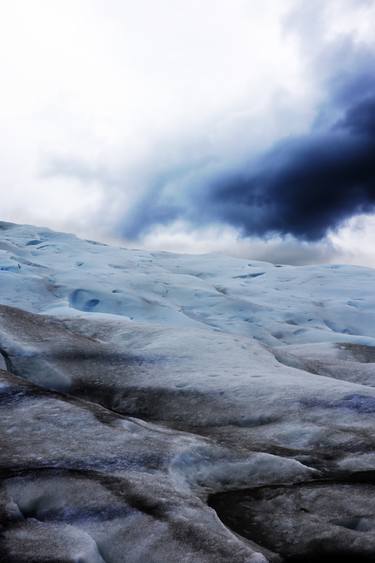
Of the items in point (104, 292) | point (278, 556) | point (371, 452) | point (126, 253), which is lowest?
point (278, 556)

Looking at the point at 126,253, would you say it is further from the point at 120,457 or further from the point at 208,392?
the point at 120,457

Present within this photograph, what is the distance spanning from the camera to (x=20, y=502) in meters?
2.85

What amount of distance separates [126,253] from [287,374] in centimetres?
2088

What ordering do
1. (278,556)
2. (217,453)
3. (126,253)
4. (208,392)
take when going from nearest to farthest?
(278,556) < (217,453) < (208,392) < (126,253)

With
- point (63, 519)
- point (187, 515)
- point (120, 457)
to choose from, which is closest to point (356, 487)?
point (187, 515)

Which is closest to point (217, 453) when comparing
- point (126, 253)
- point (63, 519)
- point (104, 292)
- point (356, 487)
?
point (356, 487)

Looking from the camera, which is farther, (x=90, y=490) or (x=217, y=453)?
(x=217, y=453)

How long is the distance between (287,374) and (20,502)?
3.64m

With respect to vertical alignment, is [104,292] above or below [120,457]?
above

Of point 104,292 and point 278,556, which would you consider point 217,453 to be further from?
point 104,292

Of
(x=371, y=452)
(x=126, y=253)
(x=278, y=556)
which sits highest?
(x=126, y=253)

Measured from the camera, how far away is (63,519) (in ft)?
9.02

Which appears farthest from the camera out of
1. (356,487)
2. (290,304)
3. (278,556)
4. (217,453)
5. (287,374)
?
(290,304)

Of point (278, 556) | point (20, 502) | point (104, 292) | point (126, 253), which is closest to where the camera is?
point (278, 556)
